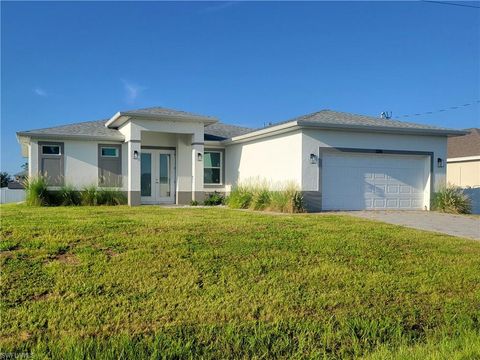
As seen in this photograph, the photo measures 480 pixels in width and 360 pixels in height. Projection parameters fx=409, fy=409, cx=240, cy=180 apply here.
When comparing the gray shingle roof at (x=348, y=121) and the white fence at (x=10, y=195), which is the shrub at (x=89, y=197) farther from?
the white fence at (x=10, y=195)

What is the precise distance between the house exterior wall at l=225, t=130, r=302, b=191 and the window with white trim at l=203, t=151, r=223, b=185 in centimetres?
36

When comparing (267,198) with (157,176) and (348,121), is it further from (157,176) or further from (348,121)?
(157,176)

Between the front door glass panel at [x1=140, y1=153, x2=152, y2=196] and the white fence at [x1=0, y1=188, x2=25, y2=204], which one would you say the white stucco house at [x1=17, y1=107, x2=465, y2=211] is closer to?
the front door glass panel at [x1=140, y1=153, x2=152, y2=196]

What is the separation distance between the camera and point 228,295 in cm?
518

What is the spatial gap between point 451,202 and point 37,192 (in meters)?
15.4

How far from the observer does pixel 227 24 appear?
16609 mm

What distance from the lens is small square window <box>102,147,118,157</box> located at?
714 inches

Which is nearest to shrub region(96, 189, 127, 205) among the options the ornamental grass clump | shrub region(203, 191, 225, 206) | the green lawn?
the ornamental grass clump

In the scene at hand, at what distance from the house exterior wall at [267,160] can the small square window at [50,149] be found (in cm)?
761

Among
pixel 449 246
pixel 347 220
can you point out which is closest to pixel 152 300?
pixel 449 246

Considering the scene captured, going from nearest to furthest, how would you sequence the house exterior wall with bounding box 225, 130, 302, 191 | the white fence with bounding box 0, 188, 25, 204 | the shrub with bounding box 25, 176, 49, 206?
the house exterior wall with bounding box 225, 130, 302, 191
the shrub with bounding box 25, 176, 49, 206
the white fence with bounding box 0, 188, 25, 204

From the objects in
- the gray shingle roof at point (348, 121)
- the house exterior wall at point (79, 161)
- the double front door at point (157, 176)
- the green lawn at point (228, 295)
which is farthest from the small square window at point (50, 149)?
the green lawn at point (228, 295)

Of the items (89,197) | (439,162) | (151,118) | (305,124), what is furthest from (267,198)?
(89,197)

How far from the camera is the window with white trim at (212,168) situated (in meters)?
19.6
